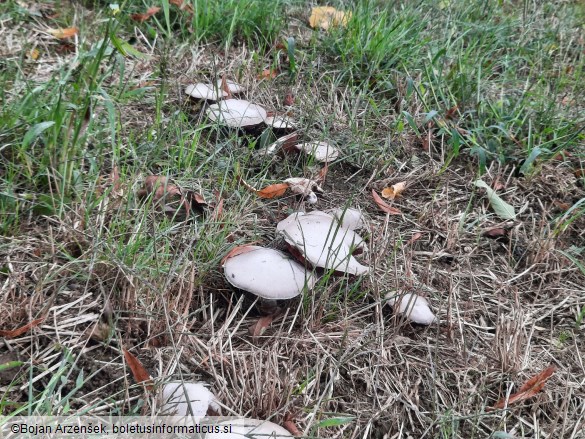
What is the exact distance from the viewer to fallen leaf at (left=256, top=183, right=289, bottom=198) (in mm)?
2246

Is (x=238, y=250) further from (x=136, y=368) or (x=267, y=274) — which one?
(x=136, y=368)

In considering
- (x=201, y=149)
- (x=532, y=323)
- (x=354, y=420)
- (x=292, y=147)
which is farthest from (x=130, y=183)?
(x=532, y=323)

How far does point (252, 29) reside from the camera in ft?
10.1

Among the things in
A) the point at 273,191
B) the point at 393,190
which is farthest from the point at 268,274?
the point at 393,190

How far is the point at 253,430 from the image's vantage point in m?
1.45

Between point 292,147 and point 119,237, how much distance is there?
0.88 m

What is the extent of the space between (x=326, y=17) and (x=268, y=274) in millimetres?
1936

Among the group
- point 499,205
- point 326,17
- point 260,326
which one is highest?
point 326,17

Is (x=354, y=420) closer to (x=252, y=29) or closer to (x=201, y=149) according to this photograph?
(x=201, y=149)

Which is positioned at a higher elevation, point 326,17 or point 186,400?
point 326,17

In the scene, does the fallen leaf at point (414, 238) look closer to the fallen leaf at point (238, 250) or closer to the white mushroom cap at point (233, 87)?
the fallen leaf at point (238, 250)

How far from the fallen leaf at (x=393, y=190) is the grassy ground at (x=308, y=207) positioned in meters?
0.04

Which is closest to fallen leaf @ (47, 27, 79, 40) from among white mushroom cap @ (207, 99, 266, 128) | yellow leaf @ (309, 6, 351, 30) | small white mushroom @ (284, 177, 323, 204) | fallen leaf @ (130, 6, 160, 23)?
fallen leaf @ (130, 6, 160, 23)

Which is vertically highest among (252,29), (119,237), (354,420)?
(252,29)
